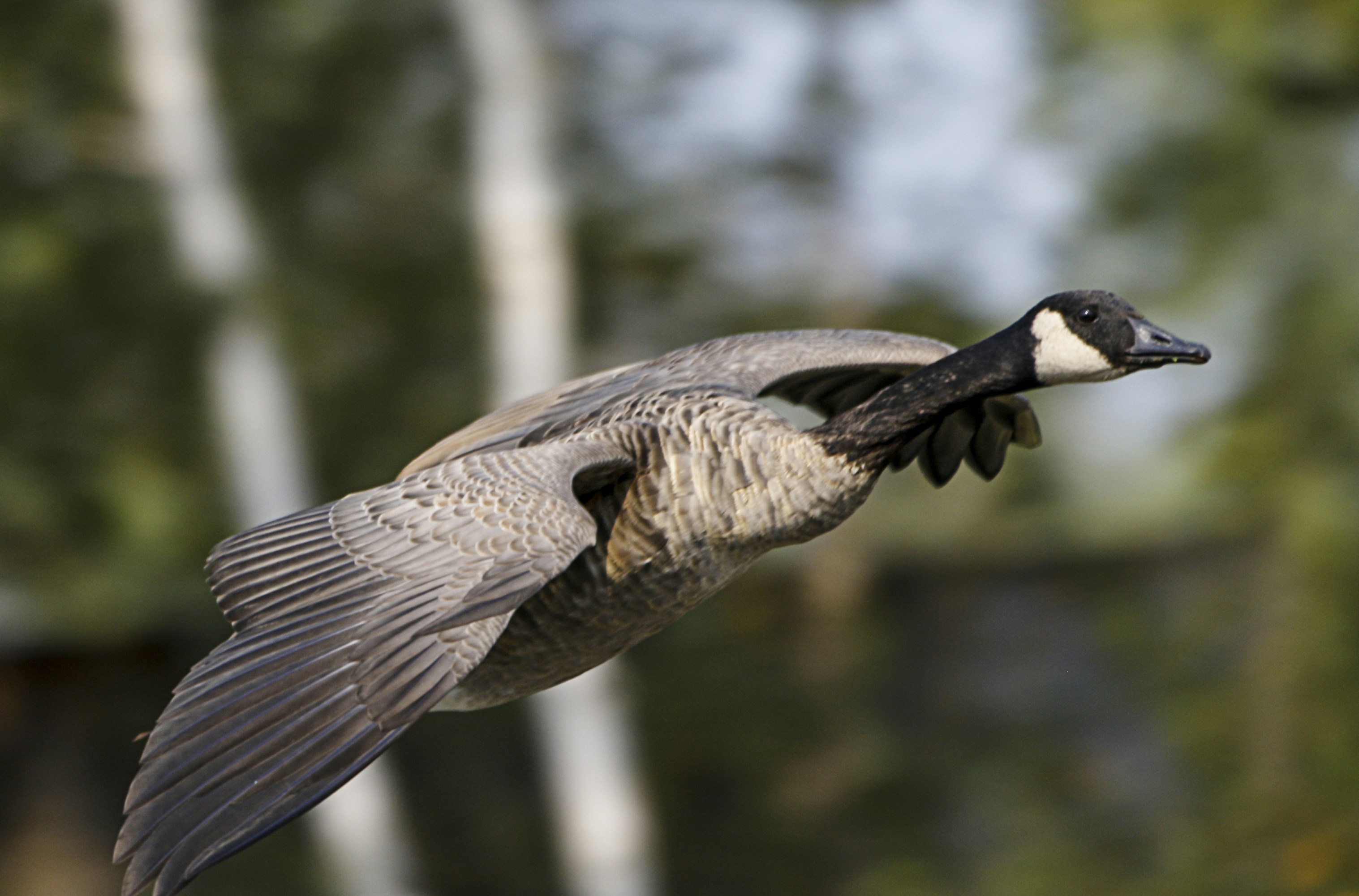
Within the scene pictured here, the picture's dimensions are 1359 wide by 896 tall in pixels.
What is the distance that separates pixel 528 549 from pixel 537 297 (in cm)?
483

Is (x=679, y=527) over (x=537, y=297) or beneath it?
beneath

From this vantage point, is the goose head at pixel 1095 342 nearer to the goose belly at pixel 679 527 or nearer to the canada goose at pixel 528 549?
the canada goose at pixel 528 549

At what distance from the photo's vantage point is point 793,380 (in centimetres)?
339

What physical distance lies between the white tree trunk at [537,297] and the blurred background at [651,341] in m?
0.10

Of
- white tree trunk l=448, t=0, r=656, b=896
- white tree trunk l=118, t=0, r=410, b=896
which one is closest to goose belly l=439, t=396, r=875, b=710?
white tree trunk l=448, t=0, r=656, b=896

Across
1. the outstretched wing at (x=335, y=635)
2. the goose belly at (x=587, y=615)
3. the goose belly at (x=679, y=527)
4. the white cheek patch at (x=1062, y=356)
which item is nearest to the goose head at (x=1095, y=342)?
the white cheek patch at (x=1062, y=356)

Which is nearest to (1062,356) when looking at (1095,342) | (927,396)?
(1095,342)

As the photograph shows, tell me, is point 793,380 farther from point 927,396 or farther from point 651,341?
point 651,341

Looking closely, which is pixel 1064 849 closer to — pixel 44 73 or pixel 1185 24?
pixel 1185 24

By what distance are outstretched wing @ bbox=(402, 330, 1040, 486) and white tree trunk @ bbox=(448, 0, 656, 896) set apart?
3722 mm

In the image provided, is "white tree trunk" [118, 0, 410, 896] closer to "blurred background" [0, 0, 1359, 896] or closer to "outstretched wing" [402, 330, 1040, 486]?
"blurred background" [0, 0, 1359, 896]

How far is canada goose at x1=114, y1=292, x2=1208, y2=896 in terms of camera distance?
209 centimetres

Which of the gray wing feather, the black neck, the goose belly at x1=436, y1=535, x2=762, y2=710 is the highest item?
the gray wing feather

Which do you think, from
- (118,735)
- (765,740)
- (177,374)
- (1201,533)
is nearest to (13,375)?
(177,374)
